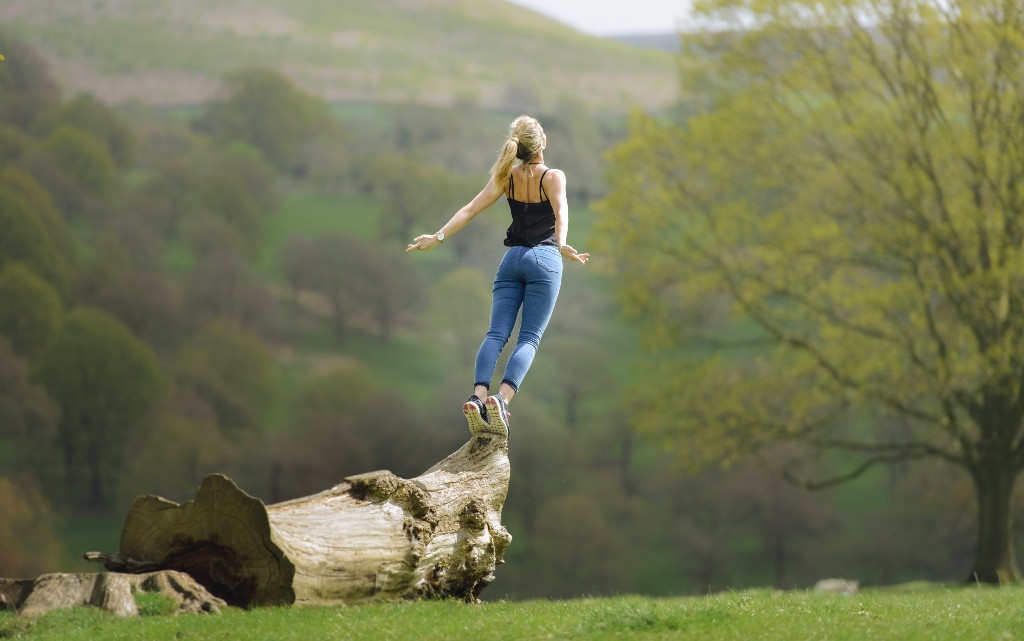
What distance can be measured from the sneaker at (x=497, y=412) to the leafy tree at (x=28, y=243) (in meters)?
36.8

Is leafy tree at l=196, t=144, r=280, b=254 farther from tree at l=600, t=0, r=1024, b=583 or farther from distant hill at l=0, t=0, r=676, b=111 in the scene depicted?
tree at l=600, t=0, r=1024, b=583

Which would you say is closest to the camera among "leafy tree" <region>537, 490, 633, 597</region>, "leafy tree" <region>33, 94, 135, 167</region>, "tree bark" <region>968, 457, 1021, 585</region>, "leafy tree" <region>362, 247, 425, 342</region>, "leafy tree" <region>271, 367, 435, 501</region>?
"tree bark" <region>968, 457, 1021, 585</region>

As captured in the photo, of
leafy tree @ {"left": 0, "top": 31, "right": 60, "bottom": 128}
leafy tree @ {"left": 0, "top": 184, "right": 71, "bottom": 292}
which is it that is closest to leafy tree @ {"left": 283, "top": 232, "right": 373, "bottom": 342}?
leafy tree @ {"left": 0, "top": 184, "right": 71, "bottom": 292}

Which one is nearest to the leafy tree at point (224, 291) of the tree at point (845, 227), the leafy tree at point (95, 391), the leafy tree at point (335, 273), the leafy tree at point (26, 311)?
the leafy tree at point (335, 273)

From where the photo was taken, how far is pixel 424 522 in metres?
10.6

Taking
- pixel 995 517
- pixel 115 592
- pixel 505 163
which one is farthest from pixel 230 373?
pixel 505 163

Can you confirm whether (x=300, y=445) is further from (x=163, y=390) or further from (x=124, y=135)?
(x=124, y=135)

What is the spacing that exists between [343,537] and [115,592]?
2.14 meters

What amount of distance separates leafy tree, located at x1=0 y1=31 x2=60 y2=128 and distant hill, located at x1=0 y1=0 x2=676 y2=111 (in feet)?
7.00

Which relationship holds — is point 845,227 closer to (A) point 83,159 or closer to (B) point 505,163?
(B) point 505,163

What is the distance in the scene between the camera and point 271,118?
54.5 meters

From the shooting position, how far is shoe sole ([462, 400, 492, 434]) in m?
10.4

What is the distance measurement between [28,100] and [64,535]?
17920 millimetres

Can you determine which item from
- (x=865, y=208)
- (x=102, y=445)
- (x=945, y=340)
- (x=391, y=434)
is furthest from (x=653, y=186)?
(x=102, y=445)
